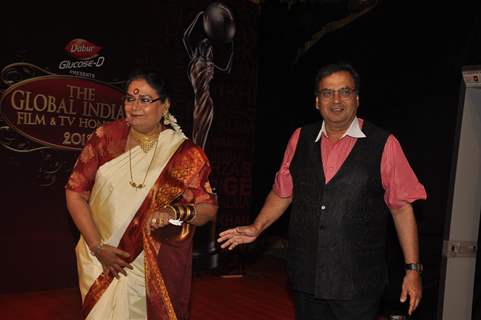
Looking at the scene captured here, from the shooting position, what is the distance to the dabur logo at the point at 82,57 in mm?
5637

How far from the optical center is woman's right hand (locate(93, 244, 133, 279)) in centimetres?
250

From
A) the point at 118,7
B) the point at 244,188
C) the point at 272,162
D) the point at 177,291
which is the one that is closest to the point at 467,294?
the point at 177,291

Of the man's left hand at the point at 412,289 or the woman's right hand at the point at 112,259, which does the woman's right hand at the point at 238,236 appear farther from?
the man's left hand at the point at 412,289

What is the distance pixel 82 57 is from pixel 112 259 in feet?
12.0

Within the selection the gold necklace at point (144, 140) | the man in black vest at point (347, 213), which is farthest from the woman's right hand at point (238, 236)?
the gold necklace at point (144, 140)

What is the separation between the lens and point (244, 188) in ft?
23.1

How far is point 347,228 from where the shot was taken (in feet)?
8.05

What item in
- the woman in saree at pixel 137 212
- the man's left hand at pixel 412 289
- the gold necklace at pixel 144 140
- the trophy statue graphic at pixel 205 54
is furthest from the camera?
the trophy statue graphic at pixel 205 54

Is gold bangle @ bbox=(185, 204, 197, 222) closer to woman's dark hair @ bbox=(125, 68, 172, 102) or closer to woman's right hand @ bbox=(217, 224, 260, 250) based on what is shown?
woman's right hand @ bbox=(217, 224, 260, 250)

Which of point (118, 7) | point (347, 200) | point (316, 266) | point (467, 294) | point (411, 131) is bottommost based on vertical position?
point (467, 294)

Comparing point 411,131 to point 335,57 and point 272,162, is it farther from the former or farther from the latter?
point 272,162

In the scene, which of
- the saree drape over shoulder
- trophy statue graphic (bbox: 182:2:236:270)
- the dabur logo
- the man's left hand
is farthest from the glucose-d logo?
the man's left hand

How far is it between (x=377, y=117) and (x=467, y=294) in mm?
2953

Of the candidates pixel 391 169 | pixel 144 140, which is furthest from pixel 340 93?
pixel 144 140
